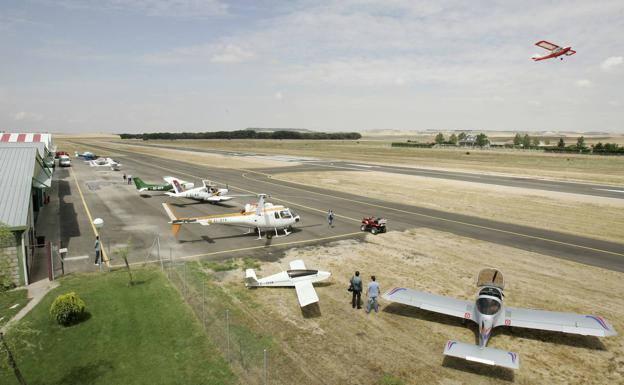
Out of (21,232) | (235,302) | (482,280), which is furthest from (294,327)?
(21,232)

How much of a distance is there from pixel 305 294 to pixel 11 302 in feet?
51.6

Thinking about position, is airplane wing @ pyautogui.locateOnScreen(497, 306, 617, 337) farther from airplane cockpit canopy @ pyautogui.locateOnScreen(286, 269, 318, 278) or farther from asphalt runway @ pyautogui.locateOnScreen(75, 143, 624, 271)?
asphalt runway @ pyautogui.locateOnScreen(75, 143, 624, 271)

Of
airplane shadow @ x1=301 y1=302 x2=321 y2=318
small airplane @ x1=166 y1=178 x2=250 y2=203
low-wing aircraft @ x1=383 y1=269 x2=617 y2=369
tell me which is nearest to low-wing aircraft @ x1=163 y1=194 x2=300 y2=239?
airplane shadow @ x1=301 y1=302 x2=321 y2=318

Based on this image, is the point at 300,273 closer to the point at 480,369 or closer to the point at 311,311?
the point at 311,311

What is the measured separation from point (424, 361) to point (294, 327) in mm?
6025

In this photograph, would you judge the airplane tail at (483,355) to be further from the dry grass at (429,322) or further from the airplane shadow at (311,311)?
the airplane shadow at (311,311)

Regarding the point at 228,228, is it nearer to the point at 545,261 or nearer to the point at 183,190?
the point at 183,190

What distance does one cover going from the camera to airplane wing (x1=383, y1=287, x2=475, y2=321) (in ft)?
56.9

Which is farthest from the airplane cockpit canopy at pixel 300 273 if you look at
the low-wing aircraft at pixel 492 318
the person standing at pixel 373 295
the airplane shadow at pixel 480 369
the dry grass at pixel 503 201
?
the dry grass at pixel 503 201

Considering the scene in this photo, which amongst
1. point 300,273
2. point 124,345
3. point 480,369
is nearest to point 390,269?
point 300,273

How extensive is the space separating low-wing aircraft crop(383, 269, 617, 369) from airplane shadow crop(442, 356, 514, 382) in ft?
2.57

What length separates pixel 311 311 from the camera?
19.1 meters

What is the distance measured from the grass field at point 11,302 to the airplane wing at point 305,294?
46.2ft

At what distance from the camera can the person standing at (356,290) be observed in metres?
19.1
